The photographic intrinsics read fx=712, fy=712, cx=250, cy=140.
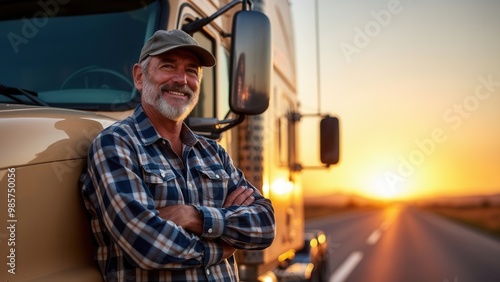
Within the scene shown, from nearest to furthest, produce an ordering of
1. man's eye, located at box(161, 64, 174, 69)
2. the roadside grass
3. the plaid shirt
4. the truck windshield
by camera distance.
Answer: the plaid shirt
man's eye, located at box(161, 64, 174, 69)
the truck windshield
the roadside grass

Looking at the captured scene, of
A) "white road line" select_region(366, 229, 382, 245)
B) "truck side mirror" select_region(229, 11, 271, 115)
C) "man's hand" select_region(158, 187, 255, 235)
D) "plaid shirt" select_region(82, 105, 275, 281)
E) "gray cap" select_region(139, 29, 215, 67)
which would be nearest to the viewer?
"plaid shirt" select_region(82, 105, 275, 281)

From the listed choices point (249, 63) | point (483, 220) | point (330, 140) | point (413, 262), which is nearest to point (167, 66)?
point (249, 63)

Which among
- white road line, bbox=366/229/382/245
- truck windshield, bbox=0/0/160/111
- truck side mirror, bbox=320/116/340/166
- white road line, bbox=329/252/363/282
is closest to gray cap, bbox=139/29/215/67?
truck windshield, bbox=0/0/160/111

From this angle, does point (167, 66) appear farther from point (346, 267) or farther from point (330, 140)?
point (346, 267)

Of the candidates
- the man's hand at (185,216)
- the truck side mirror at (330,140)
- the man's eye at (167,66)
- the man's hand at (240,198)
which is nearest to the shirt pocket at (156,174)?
the man's hand at (185,216)

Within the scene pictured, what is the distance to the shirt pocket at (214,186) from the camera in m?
3.02

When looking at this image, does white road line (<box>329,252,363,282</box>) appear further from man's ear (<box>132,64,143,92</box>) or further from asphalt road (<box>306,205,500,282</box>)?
man's ear (<box>132,64,143,92</box>)

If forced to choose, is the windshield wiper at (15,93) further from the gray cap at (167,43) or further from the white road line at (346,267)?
the white road line at (346,267)

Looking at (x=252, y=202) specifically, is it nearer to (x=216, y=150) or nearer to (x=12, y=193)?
(x=216, y=150)

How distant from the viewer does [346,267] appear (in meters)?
16.6

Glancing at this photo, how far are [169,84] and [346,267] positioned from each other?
14.1 metres

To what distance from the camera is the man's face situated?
306 centimetres

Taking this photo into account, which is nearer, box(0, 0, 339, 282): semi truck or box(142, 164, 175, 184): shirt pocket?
box(0, 0, 339, 282): semi truck

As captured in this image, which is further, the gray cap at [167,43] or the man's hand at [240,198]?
the man's hand at [240,198]
